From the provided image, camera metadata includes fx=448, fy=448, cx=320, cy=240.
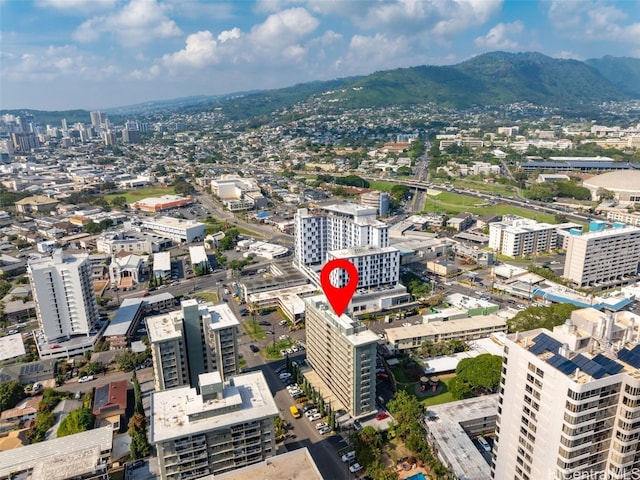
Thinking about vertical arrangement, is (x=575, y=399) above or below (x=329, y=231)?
above

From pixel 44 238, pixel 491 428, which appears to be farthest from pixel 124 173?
pixel 491 428

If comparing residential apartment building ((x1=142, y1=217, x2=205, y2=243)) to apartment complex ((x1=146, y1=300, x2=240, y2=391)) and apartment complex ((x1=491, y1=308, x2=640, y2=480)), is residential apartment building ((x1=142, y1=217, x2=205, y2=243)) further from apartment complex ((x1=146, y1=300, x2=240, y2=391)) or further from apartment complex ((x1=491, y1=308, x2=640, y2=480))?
apartment complex ((x1=491, y1=308, x2=640, y2=480))

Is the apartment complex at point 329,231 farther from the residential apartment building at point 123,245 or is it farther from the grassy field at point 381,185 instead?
the grassy field at point 381,185

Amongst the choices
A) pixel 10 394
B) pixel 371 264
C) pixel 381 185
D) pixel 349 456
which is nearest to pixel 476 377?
pixel 349 456

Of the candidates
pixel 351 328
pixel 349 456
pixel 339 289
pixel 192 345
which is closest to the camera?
pixel 349 456

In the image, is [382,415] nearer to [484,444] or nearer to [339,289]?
[484,444]

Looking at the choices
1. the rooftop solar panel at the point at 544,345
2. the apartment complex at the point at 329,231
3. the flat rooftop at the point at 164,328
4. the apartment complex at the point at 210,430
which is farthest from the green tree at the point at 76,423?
the apartment complex at the point at 329,231

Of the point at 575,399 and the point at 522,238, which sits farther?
the point at 522,238
